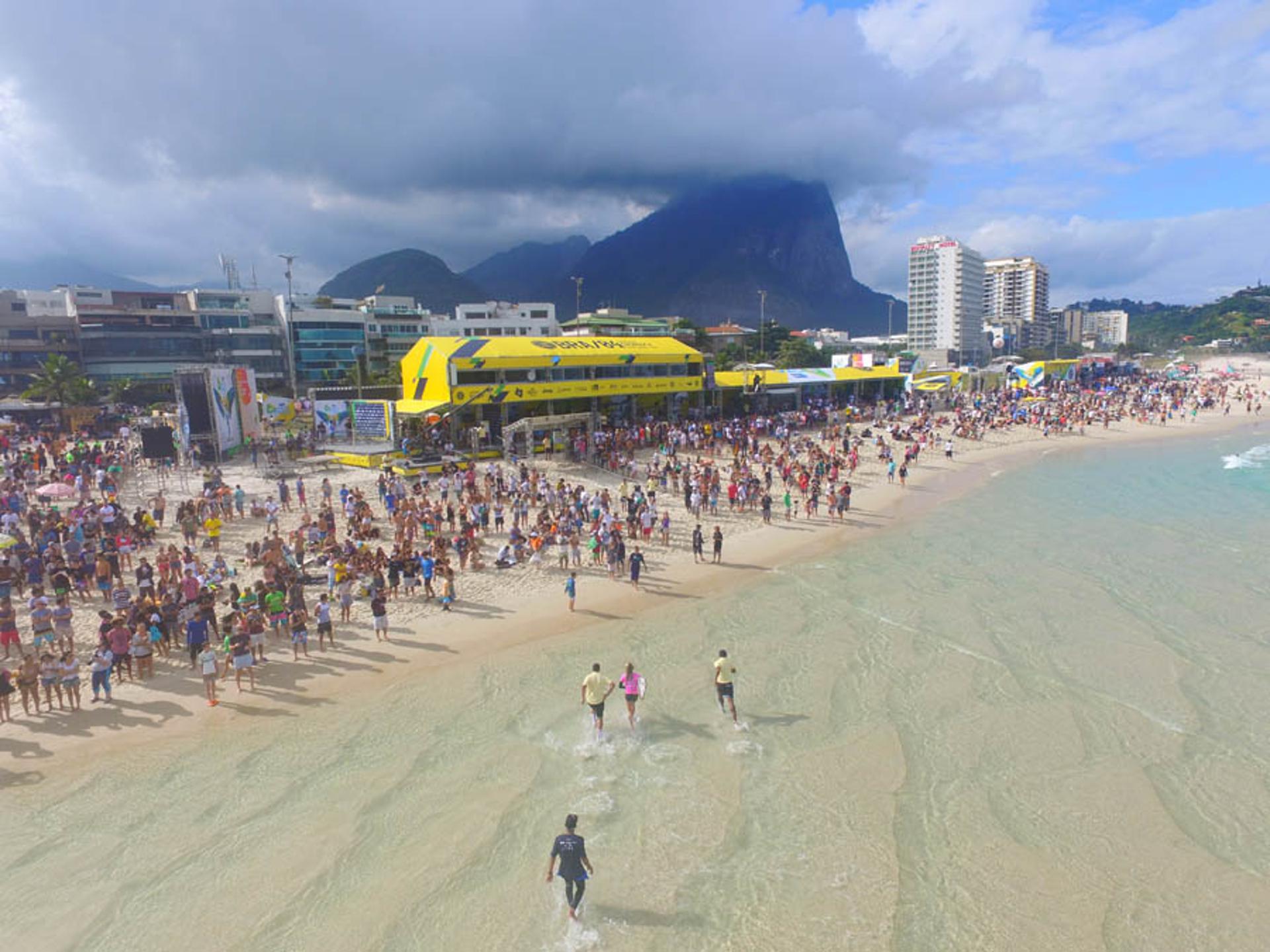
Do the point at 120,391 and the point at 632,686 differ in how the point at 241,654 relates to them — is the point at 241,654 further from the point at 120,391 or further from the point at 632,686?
the point at 120,391

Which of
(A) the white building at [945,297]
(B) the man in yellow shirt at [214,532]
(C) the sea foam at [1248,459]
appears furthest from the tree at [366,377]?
(A) the white building at [945,297]

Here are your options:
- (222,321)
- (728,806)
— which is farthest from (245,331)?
(728,806)

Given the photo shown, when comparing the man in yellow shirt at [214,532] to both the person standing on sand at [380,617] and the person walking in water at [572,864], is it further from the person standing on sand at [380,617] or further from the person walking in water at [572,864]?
the person walking in water at [572,864]

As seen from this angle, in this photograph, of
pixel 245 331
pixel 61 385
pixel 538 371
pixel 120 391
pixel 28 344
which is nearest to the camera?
pixel 538 371

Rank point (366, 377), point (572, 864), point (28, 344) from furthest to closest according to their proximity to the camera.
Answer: point (366, 377), point (28, 344), point (572, 864)

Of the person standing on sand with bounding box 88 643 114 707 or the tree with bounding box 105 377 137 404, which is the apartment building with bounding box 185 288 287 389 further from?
the person standing on sand with bounding box 88 643 114 707

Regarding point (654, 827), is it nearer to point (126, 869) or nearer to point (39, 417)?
point (126, 869)

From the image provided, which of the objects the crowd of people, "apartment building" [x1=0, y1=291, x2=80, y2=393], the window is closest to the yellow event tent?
the crowd of people
